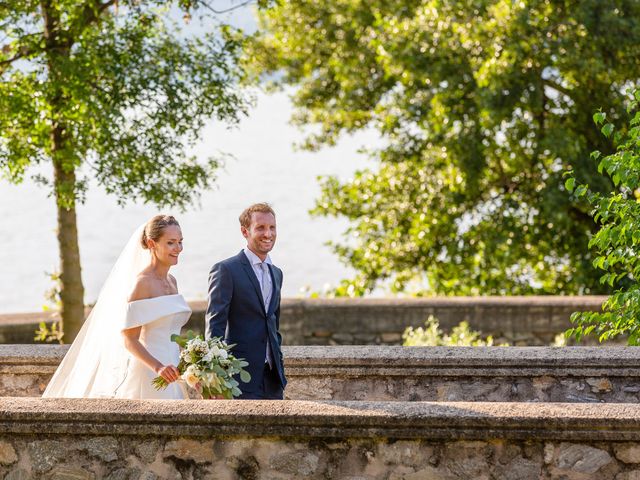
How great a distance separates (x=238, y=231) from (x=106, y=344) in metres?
14.3

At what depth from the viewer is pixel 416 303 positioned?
11562 millimetres

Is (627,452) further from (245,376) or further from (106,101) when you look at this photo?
(106,101)

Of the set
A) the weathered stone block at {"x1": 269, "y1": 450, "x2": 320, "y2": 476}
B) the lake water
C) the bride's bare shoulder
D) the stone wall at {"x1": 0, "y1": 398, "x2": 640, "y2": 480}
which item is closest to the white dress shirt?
the bride's bare shoulder

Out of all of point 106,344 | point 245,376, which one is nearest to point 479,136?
point 106,344

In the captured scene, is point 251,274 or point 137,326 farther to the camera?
point 137,326

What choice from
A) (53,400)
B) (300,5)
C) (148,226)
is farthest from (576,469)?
(300,5)

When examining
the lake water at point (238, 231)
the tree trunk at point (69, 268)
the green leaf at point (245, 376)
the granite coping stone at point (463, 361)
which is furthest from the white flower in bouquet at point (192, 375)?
the lake water at point (238, 231)

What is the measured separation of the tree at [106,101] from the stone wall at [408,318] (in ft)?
4.96

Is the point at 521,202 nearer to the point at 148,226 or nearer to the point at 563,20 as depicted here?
the point at 563,20

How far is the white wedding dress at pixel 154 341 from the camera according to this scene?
5625mm

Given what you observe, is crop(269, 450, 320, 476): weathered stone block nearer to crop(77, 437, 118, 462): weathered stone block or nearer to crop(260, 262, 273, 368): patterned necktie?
crop(77, 437, 118, 462): weathered stone block

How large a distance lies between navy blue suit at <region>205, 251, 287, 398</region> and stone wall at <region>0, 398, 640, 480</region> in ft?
2.76

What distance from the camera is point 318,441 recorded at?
436 cm

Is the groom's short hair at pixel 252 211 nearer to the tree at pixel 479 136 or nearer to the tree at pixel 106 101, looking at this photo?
the tree at pixel 106 101
